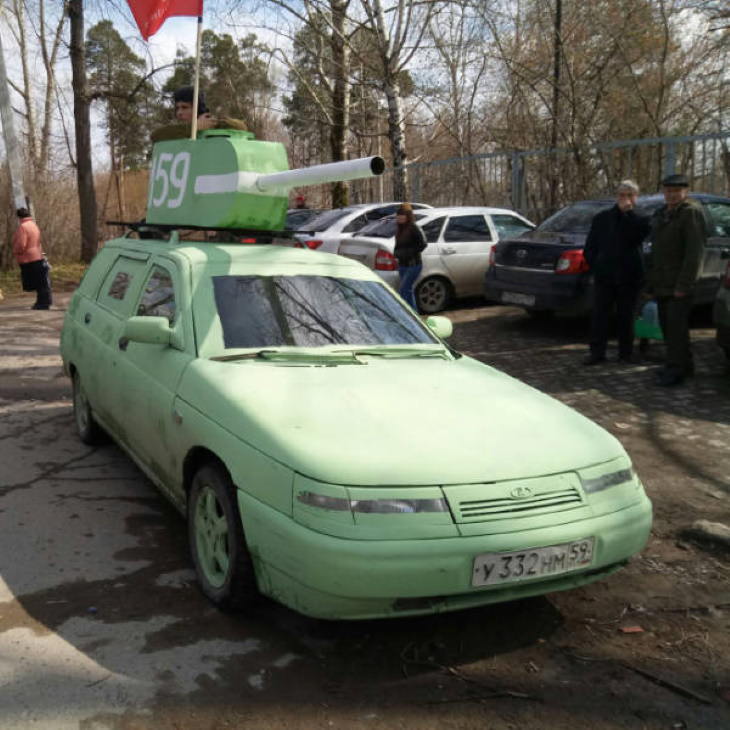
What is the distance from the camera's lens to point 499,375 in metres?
4.39

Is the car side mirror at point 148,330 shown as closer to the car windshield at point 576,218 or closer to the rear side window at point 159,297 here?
the rear side window at point 159,297

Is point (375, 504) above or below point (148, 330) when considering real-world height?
below

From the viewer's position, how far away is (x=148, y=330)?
13.5 ft

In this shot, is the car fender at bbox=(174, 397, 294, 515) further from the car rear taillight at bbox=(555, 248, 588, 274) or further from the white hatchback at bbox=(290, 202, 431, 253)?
the white hatchback at bbox=(290, 202, 431, 253)

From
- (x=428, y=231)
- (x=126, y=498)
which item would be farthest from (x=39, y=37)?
(x=126, y=498)

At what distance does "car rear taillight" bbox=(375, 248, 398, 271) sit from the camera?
11.5m

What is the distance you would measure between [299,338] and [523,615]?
180 cm

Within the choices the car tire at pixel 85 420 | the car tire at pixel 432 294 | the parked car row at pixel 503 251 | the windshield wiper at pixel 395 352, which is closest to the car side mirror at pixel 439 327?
the windshield wiper at pixel 395 352

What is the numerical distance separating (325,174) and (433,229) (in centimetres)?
803

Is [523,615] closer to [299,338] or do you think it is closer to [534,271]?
[299,338]

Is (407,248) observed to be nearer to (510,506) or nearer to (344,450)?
(344,450)

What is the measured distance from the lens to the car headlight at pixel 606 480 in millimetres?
3240

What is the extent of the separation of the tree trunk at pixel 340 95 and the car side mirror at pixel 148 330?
15174 millimetres

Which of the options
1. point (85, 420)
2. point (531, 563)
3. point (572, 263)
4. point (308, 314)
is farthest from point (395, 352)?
point (572, 263)
